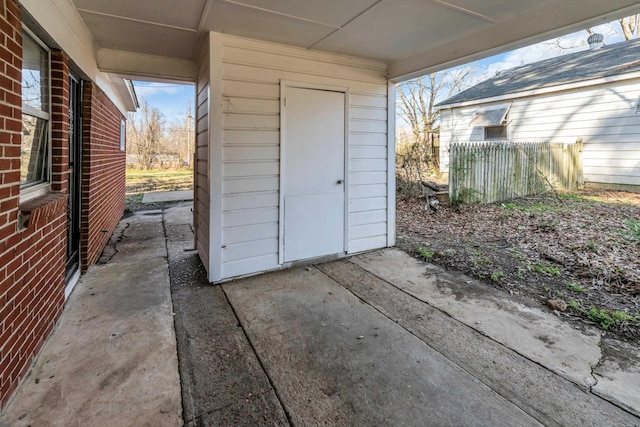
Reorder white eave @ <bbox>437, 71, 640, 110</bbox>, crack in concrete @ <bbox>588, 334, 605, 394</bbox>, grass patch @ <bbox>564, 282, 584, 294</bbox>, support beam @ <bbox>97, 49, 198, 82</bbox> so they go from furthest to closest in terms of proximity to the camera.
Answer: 1. white eave @ <bbox>437, 71, 640, 110</bbox>
2. support beam @ <bbox>97, 49, 198, 82</bbox>
3. grass patch @ <bbox>564, 282, 584, 294</bbox>
4. crack in concrete @ <bbox>588, 334, 605, 394</bbox>

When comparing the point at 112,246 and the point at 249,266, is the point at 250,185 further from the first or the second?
the point at 112,246

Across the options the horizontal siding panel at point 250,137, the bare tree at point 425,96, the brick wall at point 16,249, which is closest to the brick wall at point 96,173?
the brick wall at point 16,249

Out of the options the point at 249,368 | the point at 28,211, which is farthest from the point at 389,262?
the point at 28,211

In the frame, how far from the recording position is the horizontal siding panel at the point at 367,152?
426 cm

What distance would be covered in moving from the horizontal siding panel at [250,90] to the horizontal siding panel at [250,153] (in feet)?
1.73

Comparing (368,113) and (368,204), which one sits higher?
(368,113)

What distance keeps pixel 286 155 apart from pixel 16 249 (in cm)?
247

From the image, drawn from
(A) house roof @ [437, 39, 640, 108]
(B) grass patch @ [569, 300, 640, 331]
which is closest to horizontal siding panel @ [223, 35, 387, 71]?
(B) grass patch @ [569, 300, 640, 331]

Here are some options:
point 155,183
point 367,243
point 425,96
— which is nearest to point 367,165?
point 367,243

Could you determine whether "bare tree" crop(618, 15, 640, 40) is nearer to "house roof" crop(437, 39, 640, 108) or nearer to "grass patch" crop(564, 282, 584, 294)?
"house roof" crop(437, 39, 640, 108)

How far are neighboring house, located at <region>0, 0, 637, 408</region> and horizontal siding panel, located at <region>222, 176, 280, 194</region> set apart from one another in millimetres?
14

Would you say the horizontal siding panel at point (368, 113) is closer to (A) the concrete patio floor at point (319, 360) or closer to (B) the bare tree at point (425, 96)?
(A) the concrete patio floor at point (319, 360)

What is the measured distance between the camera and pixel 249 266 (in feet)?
12.1

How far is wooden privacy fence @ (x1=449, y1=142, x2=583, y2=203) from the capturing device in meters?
6.74
